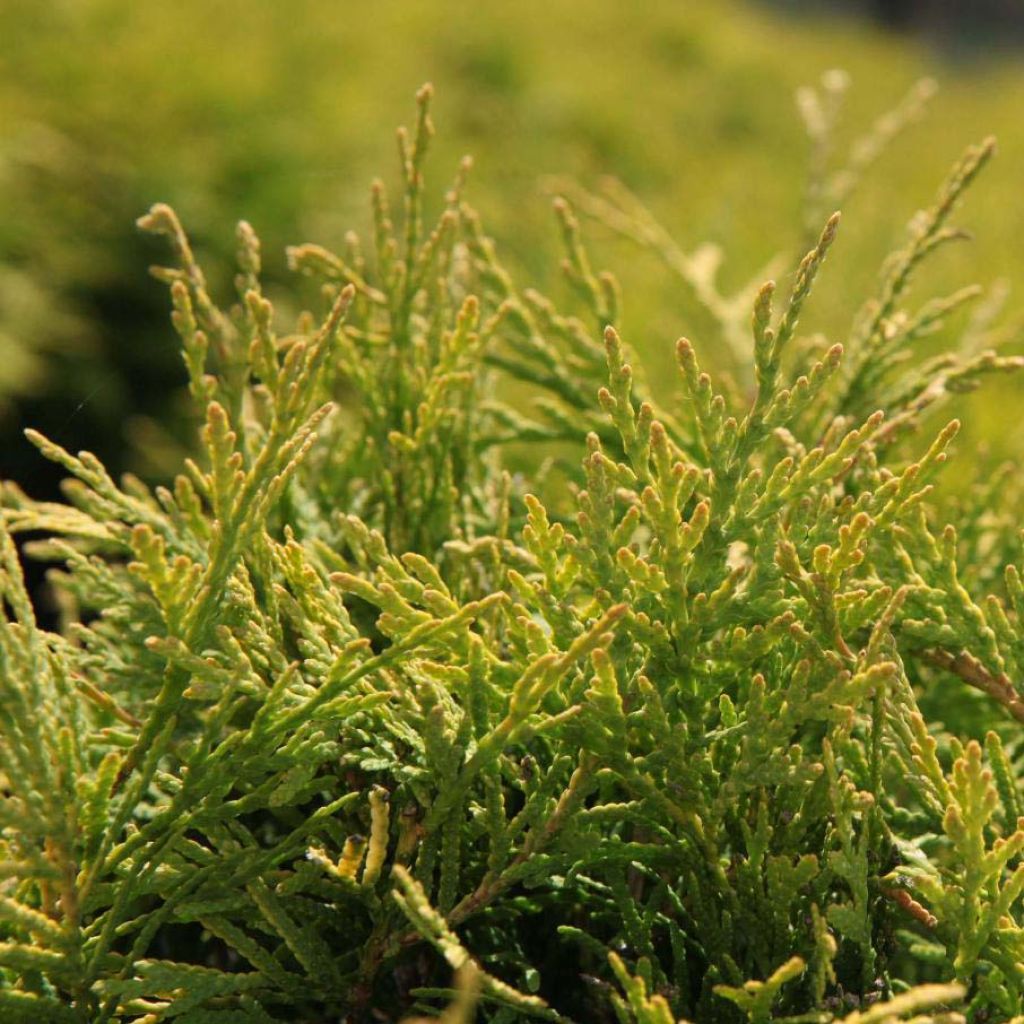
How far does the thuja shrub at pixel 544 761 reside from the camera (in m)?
0.77

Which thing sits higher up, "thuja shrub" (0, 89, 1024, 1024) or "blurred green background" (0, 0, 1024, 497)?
"blurred green background" (0, 0, 1024, 497)

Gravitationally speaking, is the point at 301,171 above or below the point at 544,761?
above

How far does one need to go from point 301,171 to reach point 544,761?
339 cm

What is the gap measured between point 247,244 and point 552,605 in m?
0.46

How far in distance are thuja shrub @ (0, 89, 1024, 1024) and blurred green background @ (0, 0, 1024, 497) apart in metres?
0.94

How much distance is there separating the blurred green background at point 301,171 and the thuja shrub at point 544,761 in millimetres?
941

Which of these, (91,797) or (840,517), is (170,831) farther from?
(840,517)

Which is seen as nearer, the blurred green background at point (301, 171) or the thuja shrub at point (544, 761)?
the thuja shrub at point (544, 761)

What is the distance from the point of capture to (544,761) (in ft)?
3.09

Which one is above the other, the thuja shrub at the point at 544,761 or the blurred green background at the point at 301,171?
the blurred green background at the point at 301,171

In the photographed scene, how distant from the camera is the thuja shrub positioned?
77 centimetres

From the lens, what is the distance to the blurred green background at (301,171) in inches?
123

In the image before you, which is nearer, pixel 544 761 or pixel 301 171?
pixel 544 761

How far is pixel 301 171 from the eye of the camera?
400 centimetres
